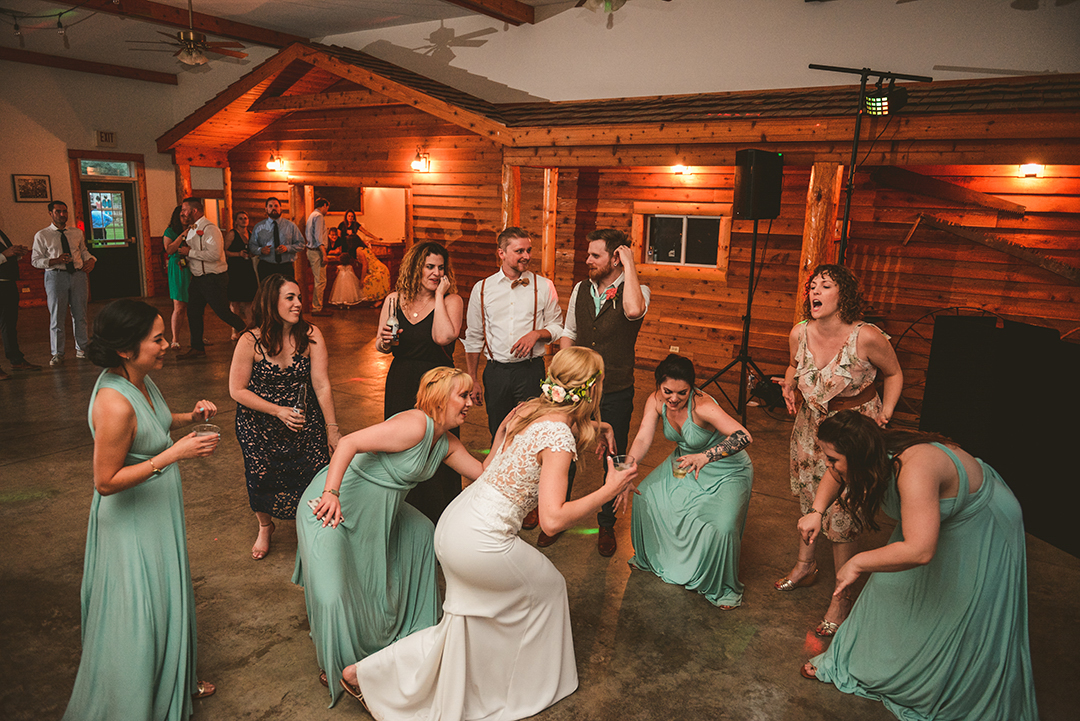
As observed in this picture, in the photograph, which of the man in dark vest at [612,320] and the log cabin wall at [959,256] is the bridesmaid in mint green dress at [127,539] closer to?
the man in dark vest at [612,320]

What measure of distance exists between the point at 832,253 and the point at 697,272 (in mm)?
1921

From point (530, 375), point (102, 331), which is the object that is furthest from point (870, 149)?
point (102, 331)

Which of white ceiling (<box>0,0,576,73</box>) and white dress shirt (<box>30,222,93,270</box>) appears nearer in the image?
white dress shirt (<box>30,222,93,270</box>)

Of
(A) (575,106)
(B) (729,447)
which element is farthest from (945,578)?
(A) (575,106)

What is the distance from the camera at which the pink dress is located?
329cm

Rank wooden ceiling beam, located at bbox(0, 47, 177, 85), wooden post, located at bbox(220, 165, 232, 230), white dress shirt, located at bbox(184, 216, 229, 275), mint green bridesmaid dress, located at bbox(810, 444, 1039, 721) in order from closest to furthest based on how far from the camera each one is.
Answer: mint green bridesmaid dress, located at bbox(810, 444, 1039, 721), white dress shirt, located at bbox(184, 216, 229, 275), wooden ceiling beam, located at bbox(0, 47, 177, 85), wooden post, located at bbox(220, 165, 232, 230)

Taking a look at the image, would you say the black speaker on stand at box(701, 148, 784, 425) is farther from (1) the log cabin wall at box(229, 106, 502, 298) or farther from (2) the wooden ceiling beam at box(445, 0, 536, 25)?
(1) the log cabin wall at box(229, 106, 502, 298)

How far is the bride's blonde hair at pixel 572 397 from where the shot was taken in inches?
101

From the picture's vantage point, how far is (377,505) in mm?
2736

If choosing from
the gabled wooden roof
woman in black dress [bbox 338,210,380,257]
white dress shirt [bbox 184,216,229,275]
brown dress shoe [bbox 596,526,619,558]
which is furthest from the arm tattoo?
woman in black dress [bbox 338,210,380,257]

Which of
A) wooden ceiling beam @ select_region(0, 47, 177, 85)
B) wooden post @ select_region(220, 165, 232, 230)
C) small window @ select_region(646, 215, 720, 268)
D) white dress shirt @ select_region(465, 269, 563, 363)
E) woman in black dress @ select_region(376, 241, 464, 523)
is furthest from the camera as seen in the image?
wooden post @ select_region(220, 165, 232, 230)

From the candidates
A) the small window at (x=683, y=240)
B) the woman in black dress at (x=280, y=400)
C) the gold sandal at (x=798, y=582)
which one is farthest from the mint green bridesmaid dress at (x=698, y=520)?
the small window at (x=683, y=240)

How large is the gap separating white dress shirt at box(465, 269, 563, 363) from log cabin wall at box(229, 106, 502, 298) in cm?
630

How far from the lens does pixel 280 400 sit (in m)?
3.54
